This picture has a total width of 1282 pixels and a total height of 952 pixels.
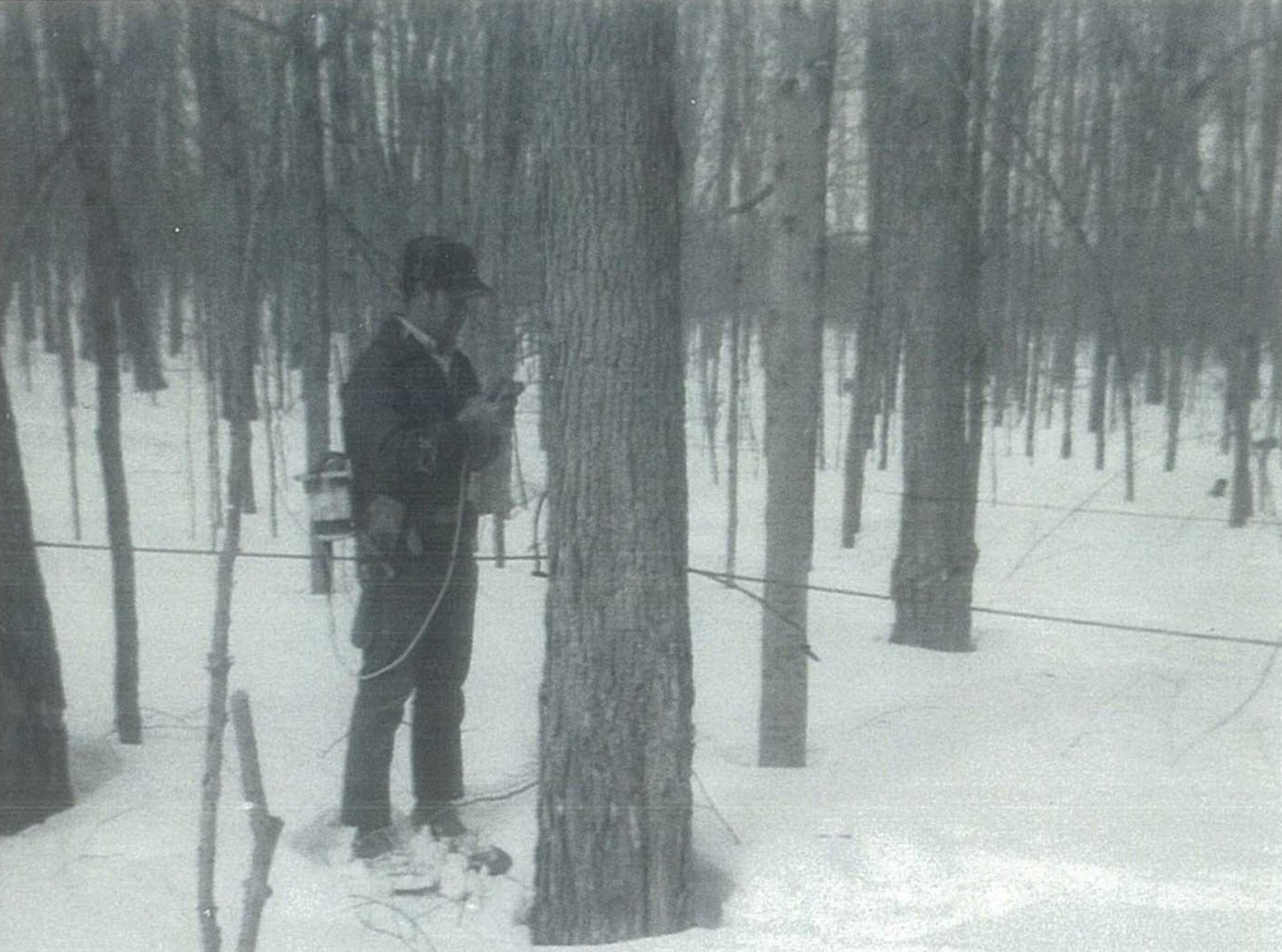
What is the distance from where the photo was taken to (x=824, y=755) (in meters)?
4.14

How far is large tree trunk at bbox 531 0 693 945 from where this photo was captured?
9.82 feet

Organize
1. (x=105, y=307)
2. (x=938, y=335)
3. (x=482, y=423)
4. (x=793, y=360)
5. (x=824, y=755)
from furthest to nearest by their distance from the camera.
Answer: (x=938, y=335) < (x=105, y=307) < (x=824, y=755) < (x=793, y=360) < (x=482, y=423)

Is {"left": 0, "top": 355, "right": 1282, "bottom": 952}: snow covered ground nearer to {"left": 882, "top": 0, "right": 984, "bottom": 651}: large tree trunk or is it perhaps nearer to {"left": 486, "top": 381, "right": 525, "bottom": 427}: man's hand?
{"left": 882, "top": 0, "right": 984, "bottom": 651}: large tree trunk

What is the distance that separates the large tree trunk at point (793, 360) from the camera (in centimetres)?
394

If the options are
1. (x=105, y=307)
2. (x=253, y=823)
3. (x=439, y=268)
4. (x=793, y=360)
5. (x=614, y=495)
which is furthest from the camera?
(x=105, y=307)

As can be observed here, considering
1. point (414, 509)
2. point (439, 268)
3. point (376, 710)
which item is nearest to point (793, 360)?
point (439, 268)

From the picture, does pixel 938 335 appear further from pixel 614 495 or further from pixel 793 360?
pixel 614 495

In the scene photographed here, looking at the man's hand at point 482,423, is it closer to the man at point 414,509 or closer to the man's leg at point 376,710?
the man at point 414,509

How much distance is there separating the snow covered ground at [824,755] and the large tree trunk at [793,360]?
0.81ft

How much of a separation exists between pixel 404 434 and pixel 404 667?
0.63 metres

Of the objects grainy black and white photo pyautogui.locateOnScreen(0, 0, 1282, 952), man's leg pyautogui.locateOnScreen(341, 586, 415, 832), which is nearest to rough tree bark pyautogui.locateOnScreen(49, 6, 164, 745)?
grainy black and white photo pyautogui.locateOnScreen(0, 0, 1282, 952)

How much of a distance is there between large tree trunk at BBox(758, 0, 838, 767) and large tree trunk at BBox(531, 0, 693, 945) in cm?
92

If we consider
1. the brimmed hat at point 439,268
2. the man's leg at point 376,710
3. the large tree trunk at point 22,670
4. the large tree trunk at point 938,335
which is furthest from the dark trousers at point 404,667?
the large tree trunk at point 938,335

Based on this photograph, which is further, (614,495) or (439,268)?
(439,268)
